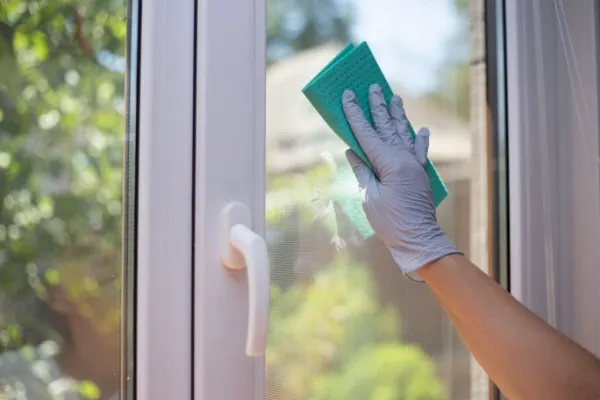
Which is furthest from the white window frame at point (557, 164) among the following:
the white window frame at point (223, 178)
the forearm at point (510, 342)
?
the white window frame at point (223, 178)

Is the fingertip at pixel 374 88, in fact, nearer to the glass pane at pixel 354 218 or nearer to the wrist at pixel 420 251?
the glass pane at pixel 354 218

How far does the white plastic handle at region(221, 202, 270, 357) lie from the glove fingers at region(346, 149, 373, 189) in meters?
0.16

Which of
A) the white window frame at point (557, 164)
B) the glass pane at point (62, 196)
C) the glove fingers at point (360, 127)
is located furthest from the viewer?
the white window frame at point (557, 164)

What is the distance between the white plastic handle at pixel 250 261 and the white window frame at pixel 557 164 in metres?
0.56

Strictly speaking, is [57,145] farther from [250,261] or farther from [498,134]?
[498,134]

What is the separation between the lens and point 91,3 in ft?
2.65

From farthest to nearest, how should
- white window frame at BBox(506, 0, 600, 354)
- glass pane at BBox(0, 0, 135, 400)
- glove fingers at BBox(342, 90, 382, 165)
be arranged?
white window frame at BBox(506, 0, 600, 354), glove fingers at BBox(342, 90, 382, 165), glass pane at BBox(0, 0, 135, 400)

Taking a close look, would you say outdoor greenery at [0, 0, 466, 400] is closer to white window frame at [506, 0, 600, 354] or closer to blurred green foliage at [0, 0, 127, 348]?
blurred green foliage at [0, 0, 127, 348]

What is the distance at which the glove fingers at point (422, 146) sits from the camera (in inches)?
36.4

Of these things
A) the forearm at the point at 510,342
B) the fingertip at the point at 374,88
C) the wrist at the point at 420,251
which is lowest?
the forearm at the point at 510,342

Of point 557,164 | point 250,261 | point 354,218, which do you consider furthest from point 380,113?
point 557,164

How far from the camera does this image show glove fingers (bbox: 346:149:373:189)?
35.6 inches

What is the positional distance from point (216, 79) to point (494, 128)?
563 millimetres

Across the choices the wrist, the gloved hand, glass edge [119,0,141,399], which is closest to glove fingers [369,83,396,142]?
the gloved hand
